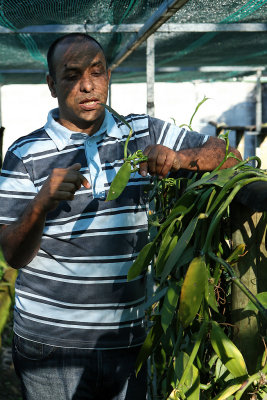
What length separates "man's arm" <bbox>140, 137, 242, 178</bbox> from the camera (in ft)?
3.52

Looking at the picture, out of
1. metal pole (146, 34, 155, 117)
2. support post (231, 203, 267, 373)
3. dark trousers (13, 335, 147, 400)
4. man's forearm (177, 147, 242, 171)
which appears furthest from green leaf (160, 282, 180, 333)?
metal pole (146, 34, 155, 117)

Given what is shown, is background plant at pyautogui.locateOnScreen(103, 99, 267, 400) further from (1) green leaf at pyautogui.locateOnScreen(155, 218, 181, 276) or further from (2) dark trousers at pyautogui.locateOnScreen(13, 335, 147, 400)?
(2) dark trousers at pyautogui.locateOnScreen(13, 335, 147, 400)

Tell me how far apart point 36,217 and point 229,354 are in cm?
51

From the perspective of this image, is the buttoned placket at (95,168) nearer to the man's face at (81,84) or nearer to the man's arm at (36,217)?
the man's face at (81,84)

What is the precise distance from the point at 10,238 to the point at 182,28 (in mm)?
2039

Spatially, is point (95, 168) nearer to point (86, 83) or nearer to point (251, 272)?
point (86, 83)

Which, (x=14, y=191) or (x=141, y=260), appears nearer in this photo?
(x=141, y=260)

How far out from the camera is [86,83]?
135 centimetres

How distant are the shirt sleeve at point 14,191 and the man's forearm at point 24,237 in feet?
0.11

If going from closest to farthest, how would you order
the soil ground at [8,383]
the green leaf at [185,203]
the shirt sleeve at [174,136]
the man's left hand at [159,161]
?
the green leaf at [185,203]
the man's left hand at [159,161]
the shirt sleeve at [174,136]
the soil ground at [8,383]

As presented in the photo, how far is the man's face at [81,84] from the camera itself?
53.4 inches

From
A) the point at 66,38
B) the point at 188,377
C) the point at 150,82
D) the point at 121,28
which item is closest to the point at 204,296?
the point at 188,377

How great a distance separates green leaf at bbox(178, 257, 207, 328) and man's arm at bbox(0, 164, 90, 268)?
358mm

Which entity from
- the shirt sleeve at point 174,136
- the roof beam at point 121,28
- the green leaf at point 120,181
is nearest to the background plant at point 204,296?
the green leaf at point 120,181
